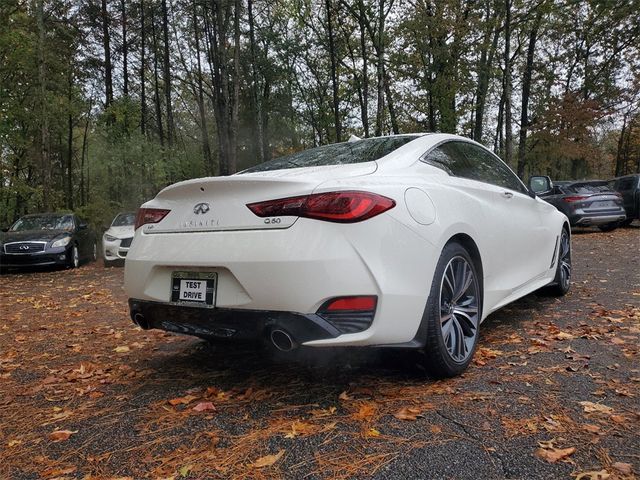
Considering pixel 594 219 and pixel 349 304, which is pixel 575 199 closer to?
pixel 594 219

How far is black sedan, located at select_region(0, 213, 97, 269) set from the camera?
34.0 ft

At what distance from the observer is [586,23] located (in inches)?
924

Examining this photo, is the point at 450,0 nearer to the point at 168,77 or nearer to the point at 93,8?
the point at 168,77

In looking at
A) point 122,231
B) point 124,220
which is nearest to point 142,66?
point 124,220

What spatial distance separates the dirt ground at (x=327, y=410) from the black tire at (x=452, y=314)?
0.11 m

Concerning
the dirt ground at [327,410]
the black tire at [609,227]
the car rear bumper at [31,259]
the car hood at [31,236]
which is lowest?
the dirt ground at [327,410]

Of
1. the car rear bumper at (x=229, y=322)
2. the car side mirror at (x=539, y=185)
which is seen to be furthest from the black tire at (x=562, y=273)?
the car rear bumper at (x=229, y=322)

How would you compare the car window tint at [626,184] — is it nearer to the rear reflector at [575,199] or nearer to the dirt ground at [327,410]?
the rear reflector at [575,199]

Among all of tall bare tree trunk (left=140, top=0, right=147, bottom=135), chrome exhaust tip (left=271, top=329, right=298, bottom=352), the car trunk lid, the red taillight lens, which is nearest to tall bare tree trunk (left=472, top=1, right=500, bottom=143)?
tall bare tree trunk (left=140, top=0, right=147, bottom=135)

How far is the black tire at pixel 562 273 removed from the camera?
4785mm

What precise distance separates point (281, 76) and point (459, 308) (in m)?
25.1

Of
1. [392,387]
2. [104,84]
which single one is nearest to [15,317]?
[392,387]

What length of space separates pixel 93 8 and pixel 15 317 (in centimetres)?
1800

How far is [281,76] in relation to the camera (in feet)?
85.1
